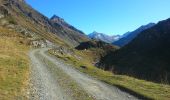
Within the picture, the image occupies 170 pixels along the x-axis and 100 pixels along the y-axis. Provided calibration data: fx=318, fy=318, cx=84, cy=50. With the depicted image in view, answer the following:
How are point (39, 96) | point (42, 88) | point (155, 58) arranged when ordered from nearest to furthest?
point (39, 96)
point (42, 88)
point (155, 58)

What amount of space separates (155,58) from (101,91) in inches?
4332

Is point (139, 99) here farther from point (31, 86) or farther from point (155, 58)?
point (155, 58)

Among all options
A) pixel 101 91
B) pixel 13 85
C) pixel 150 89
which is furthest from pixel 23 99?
pixel 150 89

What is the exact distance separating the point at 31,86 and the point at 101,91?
5942mm

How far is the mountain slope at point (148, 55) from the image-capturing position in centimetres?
11303

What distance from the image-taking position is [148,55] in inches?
5463

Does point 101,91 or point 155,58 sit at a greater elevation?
point 155,58

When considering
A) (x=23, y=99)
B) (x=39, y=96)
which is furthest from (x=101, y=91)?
(x=23, y=99)

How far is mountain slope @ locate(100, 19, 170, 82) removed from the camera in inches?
4450

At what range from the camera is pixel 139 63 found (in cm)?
12338

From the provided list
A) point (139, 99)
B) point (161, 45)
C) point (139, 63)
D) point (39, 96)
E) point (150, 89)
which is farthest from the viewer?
point (161, 45)

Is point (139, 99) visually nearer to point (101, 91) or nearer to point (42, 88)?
point (101, 91)

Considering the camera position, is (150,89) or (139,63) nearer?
(150,89)

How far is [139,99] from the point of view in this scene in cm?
2428
